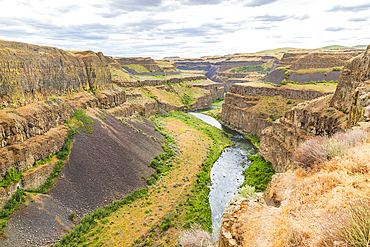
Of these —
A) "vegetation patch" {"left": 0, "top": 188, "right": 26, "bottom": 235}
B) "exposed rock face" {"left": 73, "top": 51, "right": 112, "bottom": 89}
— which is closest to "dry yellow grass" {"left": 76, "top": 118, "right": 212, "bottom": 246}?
"vegetation patch" {"left": 0, "top": 188, "right": 26, "bottom": 235}

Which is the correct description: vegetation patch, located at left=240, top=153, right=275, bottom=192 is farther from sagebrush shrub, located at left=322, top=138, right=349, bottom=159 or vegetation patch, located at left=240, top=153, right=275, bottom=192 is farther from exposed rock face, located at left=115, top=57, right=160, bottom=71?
exposed rock face, located at left=115, top=57, right=160, bottom=71

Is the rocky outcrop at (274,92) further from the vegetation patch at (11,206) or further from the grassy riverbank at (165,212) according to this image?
the vegetation patch at (11,206)

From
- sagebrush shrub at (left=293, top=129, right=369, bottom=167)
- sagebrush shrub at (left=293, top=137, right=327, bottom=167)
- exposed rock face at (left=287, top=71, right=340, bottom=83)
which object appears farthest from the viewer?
exposed rock face at (left=287, top=71, right=340, bottom=83)

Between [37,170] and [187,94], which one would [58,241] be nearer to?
[37,170]

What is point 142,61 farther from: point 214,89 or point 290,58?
point 290,58

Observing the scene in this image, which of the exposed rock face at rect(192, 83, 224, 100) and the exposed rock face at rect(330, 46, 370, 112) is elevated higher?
the exposed rock face at rect(330, 46, 370, 112)

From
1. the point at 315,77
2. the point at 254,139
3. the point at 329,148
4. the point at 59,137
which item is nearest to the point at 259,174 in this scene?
the point at 254,139
